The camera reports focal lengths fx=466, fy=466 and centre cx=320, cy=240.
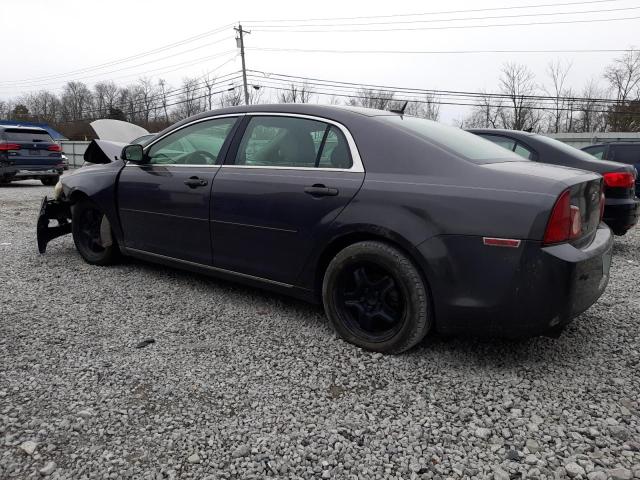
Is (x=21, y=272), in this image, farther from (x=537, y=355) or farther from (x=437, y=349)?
(x=537, y=355)

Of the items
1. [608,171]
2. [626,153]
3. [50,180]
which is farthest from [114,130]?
[626,153]

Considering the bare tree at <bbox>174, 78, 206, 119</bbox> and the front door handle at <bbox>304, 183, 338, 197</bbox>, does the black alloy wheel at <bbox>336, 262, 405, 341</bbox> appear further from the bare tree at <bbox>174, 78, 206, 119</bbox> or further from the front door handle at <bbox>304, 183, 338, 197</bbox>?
the bare tree at <bbox>174, 78, 206, 119</bbox>

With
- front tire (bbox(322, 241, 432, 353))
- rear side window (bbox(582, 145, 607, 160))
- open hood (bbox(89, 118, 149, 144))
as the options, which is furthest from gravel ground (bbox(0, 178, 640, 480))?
rear side window (bbox(582, 145, 607, 160))

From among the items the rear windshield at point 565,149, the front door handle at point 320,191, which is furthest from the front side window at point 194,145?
the rear windshield at point 565,149

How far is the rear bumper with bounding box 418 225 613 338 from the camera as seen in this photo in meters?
2.33

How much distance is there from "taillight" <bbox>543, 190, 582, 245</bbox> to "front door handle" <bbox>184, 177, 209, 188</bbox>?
2387 millimetres

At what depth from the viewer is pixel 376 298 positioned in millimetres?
2867

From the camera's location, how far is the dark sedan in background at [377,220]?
2.38m

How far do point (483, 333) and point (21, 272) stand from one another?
170 inches

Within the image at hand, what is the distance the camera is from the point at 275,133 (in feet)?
11.0

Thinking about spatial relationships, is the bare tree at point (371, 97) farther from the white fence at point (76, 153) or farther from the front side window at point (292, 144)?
the front side window at point (292, 144)

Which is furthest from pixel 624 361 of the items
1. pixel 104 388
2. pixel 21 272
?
pixel 21 272

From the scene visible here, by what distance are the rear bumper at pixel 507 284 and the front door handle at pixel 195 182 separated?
1826 mm

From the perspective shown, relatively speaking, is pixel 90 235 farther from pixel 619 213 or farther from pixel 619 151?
pixel 619 151
